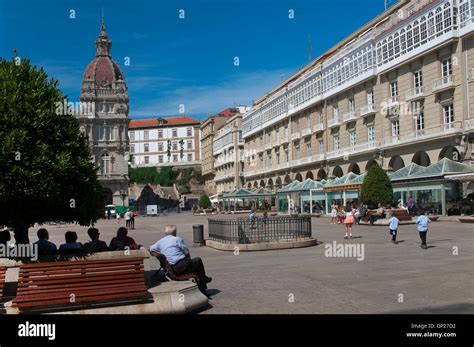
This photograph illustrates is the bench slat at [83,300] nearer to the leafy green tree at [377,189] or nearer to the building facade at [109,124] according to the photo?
the leafy green tree at [377,189]

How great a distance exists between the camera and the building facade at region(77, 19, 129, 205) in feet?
312

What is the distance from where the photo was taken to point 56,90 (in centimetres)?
966

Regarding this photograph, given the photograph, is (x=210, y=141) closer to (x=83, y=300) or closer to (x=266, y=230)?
(x=266, y=230)

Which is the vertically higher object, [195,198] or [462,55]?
[462,55]

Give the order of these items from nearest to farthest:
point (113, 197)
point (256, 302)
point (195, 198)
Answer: point (256, 302) → point (113, 197) → point (195, 198)

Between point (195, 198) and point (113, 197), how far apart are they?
2400 cm

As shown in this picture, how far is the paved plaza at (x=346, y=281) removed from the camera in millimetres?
8602

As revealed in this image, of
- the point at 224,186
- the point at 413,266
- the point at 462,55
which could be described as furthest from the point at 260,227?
the point at 224,186

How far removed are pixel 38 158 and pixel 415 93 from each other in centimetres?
3447

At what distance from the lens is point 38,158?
8688 mm

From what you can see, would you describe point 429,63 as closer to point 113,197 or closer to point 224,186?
point 224,186

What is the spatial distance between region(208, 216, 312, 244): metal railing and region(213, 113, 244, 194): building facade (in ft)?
219

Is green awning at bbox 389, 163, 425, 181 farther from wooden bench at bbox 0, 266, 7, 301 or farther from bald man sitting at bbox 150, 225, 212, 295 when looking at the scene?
wooden bench at bbox 0, 266, 7, 301
